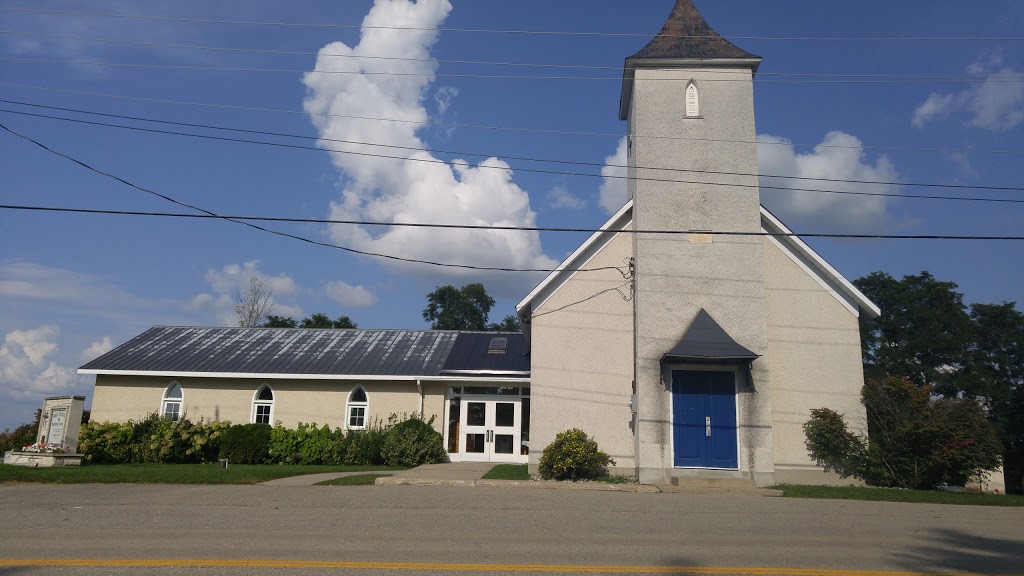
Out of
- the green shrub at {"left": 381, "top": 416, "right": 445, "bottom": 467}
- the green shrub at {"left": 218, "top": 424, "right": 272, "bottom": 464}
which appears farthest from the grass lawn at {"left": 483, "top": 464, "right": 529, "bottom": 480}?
the green shrub at {"left": 218, "top": 424, "right": 272, "bottom": 464}

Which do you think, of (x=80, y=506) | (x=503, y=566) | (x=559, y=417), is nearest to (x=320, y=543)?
(x=503, y=566)

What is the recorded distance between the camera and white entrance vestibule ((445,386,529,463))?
2325cm

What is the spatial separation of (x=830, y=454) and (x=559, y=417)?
628cm

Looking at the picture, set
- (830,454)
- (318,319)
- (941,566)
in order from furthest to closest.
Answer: (318,319)
(830,454)
(941,566)

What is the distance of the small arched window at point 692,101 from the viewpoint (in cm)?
1775

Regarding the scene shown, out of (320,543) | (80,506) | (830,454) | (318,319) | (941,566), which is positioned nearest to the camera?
(941,566)

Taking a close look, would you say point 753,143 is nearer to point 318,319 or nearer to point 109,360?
point 109,360

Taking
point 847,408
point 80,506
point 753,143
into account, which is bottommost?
point 80,506

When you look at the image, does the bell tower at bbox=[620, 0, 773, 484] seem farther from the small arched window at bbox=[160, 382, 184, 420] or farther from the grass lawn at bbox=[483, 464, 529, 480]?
the small arched window at bbox=[160, 382, 184, 420]

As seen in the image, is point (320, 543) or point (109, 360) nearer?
point (320, 543)

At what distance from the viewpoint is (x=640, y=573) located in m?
7.01

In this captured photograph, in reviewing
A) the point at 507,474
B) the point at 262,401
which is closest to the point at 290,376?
the point at 262,401

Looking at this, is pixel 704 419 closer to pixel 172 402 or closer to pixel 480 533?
pixel 480 533

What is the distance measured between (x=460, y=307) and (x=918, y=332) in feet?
121
